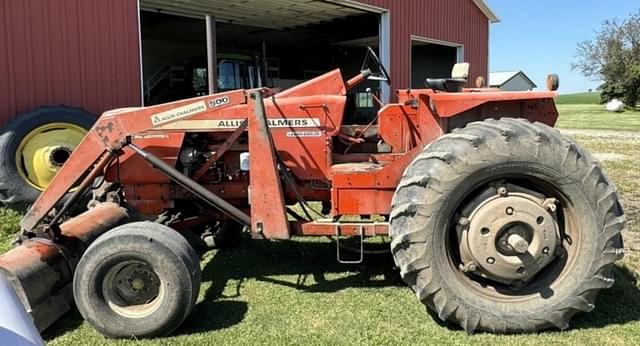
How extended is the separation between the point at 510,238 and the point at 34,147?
573cm

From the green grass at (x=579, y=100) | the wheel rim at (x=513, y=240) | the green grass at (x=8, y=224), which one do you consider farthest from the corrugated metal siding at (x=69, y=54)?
the green grass at (x=579, y=100)

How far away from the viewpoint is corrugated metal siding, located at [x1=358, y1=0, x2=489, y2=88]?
49.9 feet

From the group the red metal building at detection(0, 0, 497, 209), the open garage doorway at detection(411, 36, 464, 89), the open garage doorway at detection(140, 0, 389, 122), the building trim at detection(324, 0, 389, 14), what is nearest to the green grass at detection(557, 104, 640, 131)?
the open garage doorway at detection(411, 36, 464, 89)

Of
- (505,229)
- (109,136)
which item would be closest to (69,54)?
(109,136)

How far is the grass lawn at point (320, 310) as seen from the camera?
3775 mm

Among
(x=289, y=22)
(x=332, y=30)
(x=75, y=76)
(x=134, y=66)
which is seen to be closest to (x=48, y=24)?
(x=75, y=76)

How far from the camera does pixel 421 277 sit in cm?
379

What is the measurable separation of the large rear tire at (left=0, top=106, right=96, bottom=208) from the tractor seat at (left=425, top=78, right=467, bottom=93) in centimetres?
458

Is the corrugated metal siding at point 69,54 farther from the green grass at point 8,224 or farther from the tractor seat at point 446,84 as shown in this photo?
the tractor seat at point 446,84

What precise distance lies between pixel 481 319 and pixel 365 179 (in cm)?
127

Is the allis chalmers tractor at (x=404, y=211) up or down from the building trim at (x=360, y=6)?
down

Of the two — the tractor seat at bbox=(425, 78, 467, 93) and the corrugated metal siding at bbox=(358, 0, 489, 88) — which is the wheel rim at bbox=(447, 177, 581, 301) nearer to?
the tractor seat at bbox=(425, 78, 467, 93)

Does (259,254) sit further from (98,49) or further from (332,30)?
(332,30)

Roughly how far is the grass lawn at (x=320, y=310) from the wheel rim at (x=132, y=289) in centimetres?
23
